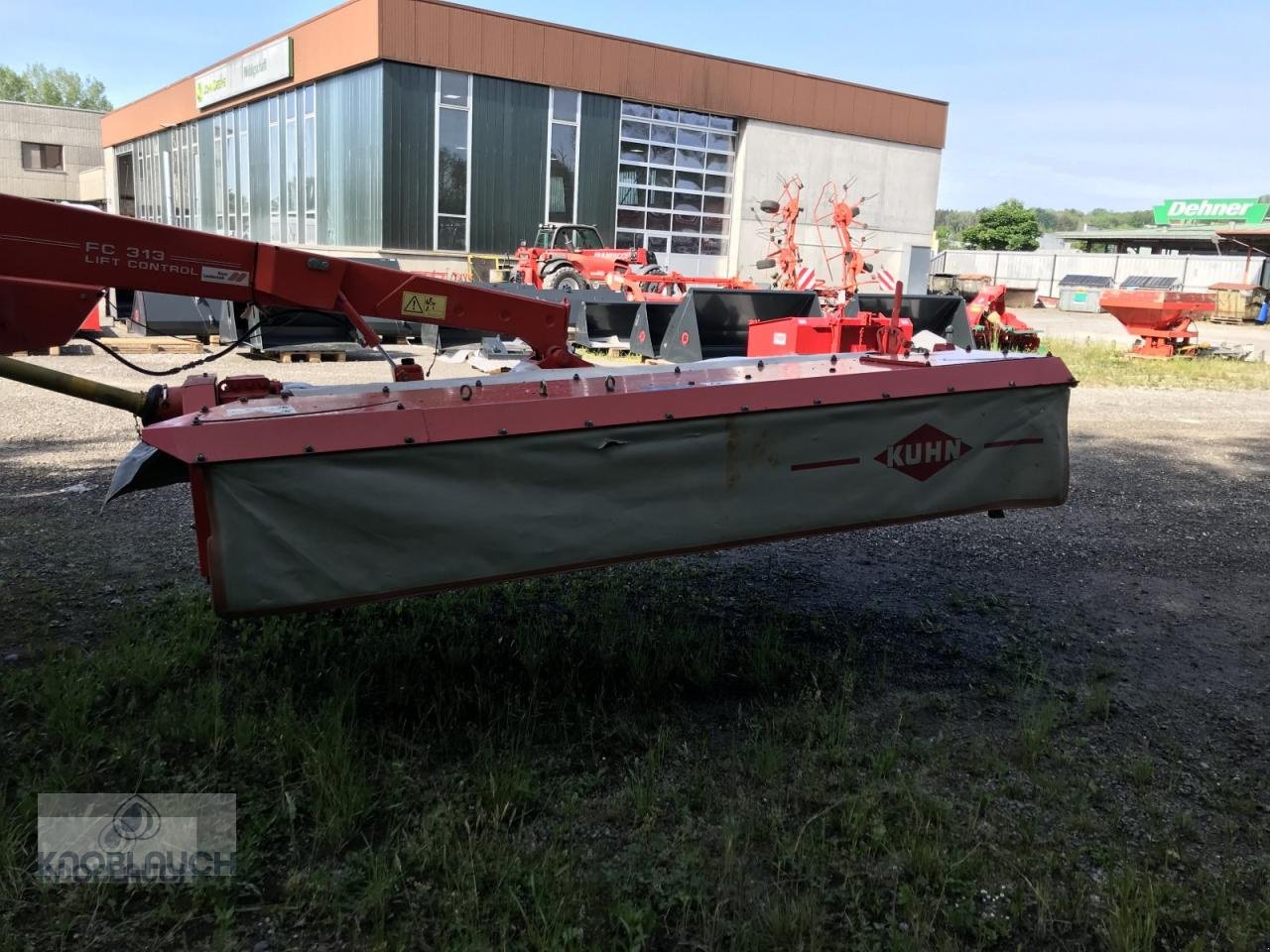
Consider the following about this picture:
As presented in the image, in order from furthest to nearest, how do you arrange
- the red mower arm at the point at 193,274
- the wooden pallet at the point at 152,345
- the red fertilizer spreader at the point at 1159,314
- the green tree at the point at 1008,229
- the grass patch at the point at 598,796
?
the green tree at the point at 1008,229
the red fertilizer spreader at the point at 1159,314
the wooden pallet at the point at 152,345
the red mower arm at the point at 193,274
the grass patch at the point at 598,796

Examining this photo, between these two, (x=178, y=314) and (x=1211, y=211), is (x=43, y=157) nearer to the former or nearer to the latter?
(x=178, y=314)

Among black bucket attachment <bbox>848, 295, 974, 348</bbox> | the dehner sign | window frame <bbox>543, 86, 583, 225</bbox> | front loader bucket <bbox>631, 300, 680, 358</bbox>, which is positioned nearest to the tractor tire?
front loader bucket <bbox>631, 300, 680, 358</bbox>

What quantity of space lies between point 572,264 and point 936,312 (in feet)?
26.0

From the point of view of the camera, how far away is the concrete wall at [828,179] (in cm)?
2739

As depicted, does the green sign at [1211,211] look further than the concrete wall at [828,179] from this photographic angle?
Yes

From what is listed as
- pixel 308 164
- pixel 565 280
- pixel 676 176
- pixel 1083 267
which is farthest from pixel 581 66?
pixel 1083 267

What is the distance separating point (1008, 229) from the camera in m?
60.6

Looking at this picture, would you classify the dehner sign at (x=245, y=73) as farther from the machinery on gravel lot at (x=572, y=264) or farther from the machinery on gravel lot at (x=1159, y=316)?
the machinery on gravel lot at (x=1159, y=316)

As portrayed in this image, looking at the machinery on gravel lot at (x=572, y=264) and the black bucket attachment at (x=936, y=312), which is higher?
the machinery on gravel lot at (x=572, y=264)

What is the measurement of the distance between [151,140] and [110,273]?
36552 mm

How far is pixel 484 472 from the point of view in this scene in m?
2.80

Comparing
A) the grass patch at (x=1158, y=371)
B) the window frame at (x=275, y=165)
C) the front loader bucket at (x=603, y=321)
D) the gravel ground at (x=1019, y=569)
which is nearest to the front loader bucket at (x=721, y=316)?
the front loader bucket at (x=603, y=321)

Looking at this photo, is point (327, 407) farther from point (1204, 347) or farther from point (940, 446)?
point (1204, 347)

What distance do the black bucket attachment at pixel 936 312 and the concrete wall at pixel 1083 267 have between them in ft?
88.0
